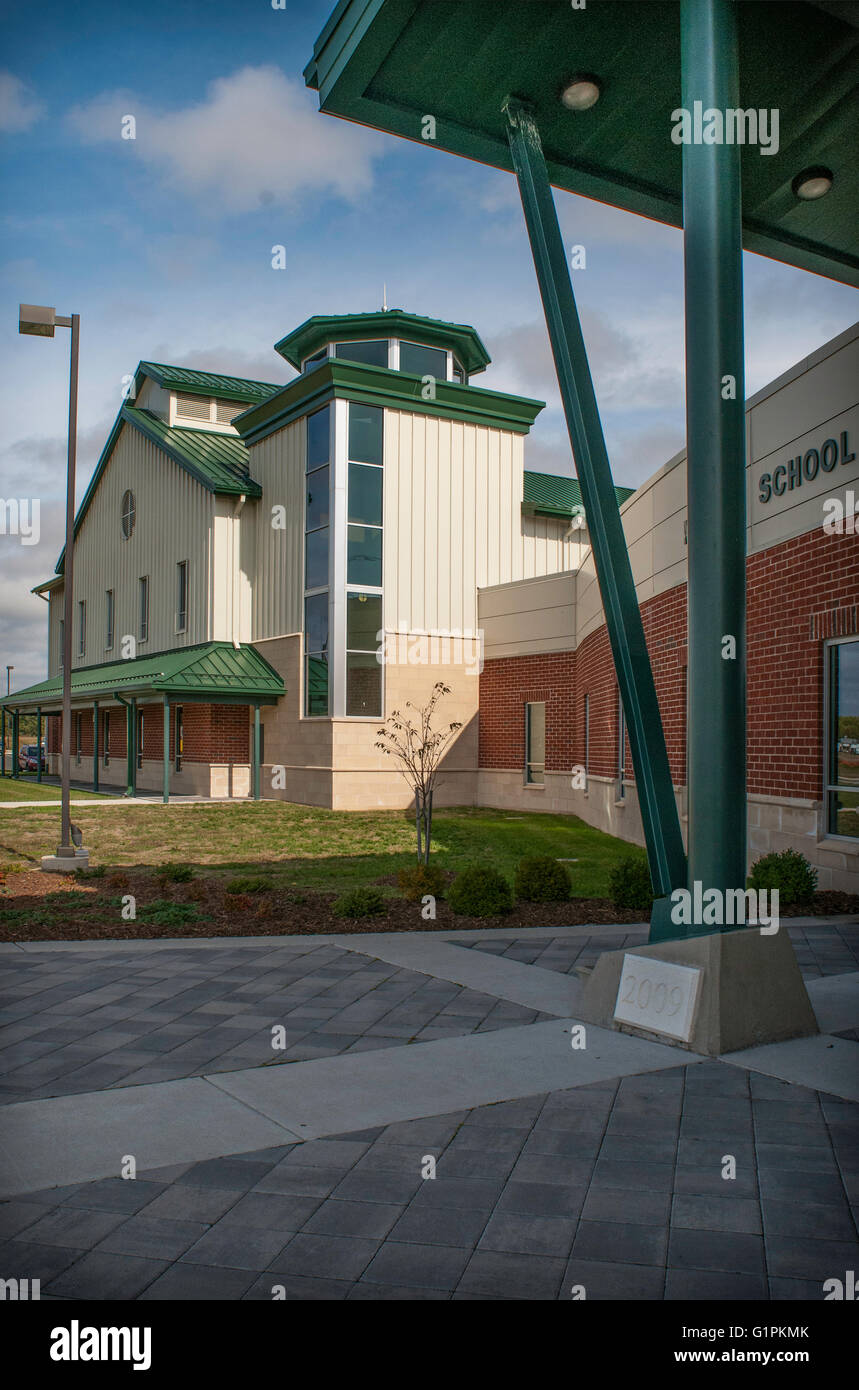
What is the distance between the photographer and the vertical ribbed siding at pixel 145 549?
1099 inches

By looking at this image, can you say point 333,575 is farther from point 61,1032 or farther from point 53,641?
point 53,641

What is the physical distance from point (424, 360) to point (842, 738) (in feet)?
61.7

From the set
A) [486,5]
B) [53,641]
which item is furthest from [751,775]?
[53,641]

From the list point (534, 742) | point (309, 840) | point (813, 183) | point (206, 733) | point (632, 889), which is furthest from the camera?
point (206, 733)

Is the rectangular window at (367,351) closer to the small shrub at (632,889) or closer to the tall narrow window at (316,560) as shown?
the tall narrow window at (316,560)

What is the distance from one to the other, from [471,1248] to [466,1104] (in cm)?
133

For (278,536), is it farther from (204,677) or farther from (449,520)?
(449,520)

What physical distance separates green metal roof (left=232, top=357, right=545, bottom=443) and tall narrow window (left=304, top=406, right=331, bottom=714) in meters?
0.63

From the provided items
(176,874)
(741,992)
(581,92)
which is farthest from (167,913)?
(581,92)

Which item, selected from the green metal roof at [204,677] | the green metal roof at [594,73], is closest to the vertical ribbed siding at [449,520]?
the green metal roof at [204,677]

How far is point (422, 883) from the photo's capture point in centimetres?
1003

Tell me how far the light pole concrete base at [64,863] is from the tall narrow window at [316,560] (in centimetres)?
1088

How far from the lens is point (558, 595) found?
22953 mm

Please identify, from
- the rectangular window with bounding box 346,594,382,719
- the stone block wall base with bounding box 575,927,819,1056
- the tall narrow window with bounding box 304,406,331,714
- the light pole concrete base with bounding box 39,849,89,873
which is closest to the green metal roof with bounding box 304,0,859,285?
the stone block wall base with bounding box 575,927,819,1056
